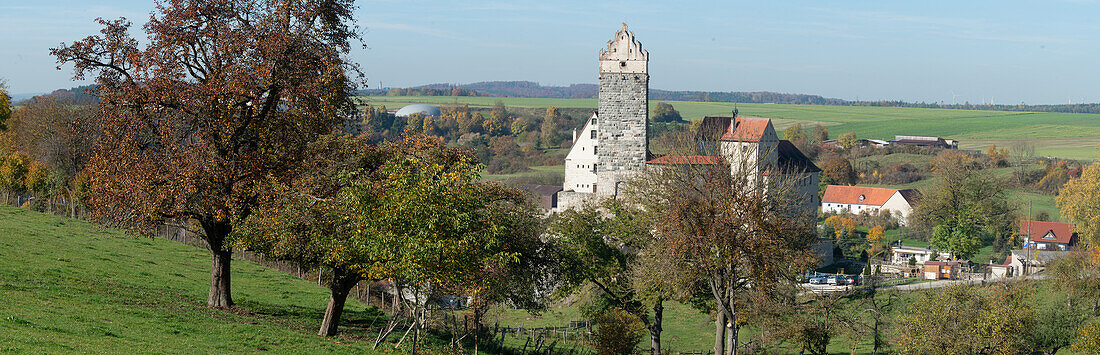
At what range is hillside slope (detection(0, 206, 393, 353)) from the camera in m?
19.7

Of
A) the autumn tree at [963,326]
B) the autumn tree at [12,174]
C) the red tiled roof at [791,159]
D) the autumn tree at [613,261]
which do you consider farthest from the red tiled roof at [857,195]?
the autumn tree at [12,174]

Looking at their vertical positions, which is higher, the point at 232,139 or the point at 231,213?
the point at 232,139

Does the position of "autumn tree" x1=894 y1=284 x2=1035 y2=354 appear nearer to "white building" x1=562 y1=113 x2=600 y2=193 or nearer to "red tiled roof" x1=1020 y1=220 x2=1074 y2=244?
"white building" x1=562 y1=113 x2=600 y2=193

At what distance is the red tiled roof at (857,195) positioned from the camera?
369 feet

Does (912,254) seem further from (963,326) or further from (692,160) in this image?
(692,160)

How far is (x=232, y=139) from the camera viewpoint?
2481 centimetres

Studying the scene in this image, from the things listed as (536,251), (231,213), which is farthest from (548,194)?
(231,213)

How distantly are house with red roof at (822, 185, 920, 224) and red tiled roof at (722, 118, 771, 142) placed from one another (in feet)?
149

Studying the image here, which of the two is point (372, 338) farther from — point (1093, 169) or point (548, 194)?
point (548, 194)

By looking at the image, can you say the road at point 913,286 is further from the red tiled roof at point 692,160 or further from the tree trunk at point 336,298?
the tree trunk at point 336,298

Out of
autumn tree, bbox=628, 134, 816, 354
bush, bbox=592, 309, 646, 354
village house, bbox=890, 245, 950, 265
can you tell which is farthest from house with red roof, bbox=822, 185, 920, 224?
autumn tree, bbox=628, 134, 816, 354

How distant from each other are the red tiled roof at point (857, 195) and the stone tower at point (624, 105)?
65616mm

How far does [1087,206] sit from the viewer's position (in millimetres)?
67500

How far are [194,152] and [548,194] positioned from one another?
321 ft
